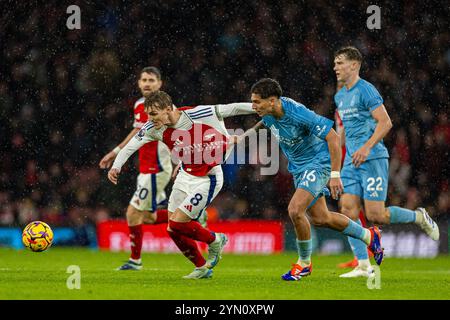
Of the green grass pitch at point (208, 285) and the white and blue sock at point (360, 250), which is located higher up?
the white and blue sock at point (360, 250)

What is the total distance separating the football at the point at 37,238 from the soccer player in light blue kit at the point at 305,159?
2304mm

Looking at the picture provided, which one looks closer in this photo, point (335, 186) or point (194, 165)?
point (335, 186)

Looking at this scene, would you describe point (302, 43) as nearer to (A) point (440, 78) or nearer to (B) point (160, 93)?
(A) point (440, 78)

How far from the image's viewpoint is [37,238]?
7.88 metres

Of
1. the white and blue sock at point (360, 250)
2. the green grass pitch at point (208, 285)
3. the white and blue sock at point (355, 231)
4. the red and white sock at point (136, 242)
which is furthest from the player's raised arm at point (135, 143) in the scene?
the white and blue sock at point (360, 250)

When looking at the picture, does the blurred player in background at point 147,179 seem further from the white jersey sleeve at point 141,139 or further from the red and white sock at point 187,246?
the red and white sock at point 187,246

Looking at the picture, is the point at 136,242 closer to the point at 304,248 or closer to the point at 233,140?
the point at 233,140

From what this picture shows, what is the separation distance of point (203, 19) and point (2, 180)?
18.4ft

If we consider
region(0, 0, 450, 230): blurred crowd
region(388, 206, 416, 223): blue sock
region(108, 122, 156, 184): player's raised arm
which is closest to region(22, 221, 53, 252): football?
region(108, 122, 156, 184): player's raised arm

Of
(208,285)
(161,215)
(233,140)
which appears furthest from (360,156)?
(161,215)

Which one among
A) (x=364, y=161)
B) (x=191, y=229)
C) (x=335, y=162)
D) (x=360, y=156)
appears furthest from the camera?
(x=364, y=161)

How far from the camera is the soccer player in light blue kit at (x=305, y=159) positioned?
7.06 metres

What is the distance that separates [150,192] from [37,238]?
6.96 feet

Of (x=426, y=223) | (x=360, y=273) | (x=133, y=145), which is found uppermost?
(x=133, y=145)
